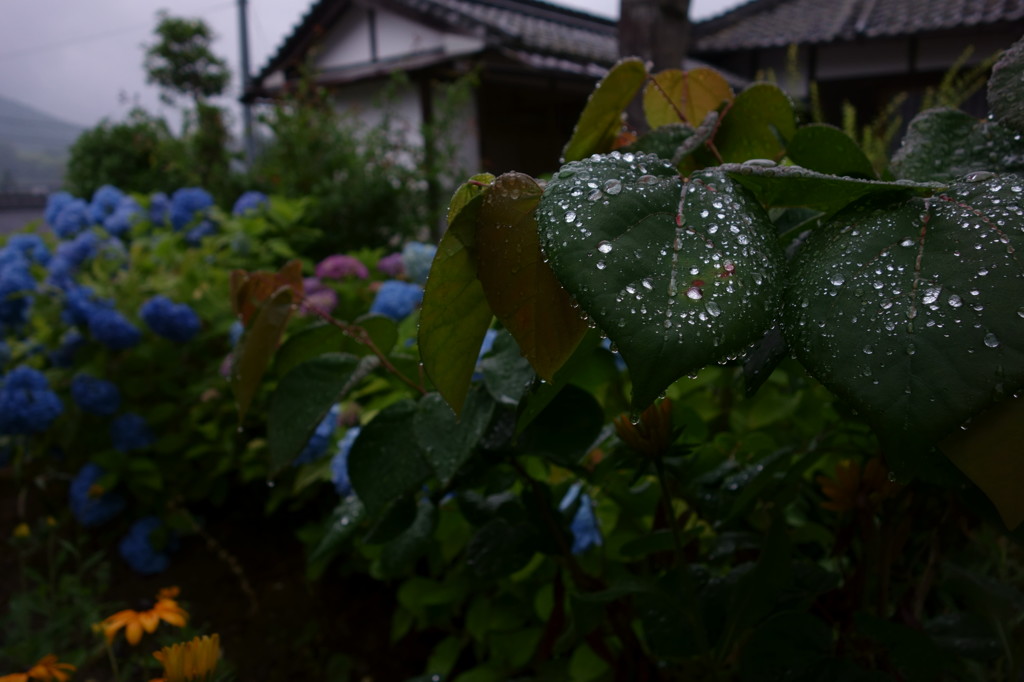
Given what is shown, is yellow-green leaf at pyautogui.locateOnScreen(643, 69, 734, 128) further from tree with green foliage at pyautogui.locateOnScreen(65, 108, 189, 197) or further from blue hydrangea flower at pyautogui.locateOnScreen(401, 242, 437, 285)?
tree with green foliage at pyautogui.locateOnScreen(65, 108, 189, 197)

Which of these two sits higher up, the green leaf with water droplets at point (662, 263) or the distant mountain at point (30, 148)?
the distant mountain at point (30, 148)

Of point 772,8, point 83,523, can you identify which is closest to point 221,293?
point 83,523

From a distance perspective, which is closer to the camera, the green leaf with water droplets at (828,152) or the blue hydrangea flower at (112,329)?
the green leaf with water droplets at (828,152)

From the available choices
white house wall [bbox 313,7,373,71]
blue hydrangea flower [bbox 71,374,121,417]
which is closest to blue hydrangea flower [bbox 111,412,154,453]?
blue hydrangea flower [bbox 71,374,121,417]

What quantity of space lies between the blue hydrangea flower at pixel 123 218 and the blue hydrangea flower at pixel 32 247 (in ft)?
0.88

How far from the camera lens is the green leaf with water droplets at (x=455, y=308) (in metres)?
0.42

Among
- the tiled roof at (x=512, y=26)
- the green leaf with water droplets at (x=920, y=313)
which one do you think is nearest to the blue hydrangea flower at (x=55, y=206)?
the green leaf with water droplets at (x=920, y=313)

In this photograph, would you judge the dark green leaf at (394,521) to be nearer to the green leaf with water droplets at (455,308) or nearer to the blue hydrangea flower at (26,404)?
the green leaf with water droplets at (455,308)

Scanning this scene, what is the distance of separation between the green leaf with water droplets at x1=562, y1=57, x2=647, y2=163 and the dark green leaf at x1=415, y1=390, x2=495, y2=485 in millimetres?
232

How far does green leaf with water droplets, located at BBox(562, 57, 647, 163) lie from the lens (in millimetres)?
635

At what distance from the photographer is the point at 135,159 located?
8922 millimetres

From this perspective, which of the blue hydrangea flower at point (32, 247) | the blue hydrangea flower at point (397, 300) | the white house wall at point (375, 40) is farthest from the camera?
the white house wall at point (375, 40)

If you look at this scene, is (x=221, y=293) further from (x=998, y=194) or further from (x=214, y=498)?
(x=998, y=194)

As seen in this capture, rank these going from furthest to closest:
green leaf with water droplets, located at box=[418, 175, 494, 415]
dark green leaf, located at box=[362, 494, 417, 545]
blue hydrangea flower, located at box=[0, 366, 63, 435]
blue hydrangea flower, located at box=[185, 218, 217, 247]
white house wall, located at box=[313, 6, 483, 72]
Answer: white house wall, located at box=[313, 6, 483, 72]
blue hydrangea flower, located at box=[185, 218, 217, 247]
blue hydrangea flower, located at box=[0, 366, 63, 435]
dark green leaf, located at box=[362, 494, 417, 545]
green leaf with water droplets, located at box=[418, 175, 494, 415]
